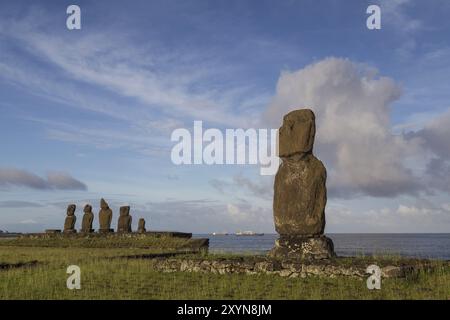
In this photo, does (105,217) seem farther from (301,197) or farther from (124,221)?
(301,197)

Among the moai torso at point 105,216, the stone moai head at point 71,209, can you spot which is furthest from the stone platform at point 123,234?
the stone moai head at point 71,209

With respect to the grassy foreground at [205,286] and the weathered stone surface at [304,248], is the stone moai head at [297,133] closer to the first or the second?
the weathered stone surface at [304,248]

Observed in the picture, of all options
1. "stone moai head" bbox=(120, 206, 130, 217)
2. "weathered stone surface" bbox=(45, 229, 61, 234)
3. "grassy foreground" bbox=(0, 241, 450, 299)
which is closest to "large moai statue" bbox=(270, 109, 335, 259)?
"grassy foreground" bbox=(0, 241, 450, 299)

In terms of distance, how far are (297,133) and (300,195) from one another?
7.17 feet

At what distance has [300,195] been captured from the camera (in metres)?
18.7

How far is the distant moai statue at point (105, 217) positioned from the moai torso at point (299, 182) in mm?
26621

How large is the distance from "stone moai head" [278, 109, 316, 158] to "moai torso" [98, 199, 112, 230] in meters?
26.7

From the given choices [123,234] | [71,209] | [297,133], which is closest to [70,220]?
[71,209]

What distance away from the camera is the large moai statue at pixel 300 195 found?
730 inches

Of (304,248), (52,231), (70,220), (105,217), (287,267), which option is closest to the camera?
(287,267)
